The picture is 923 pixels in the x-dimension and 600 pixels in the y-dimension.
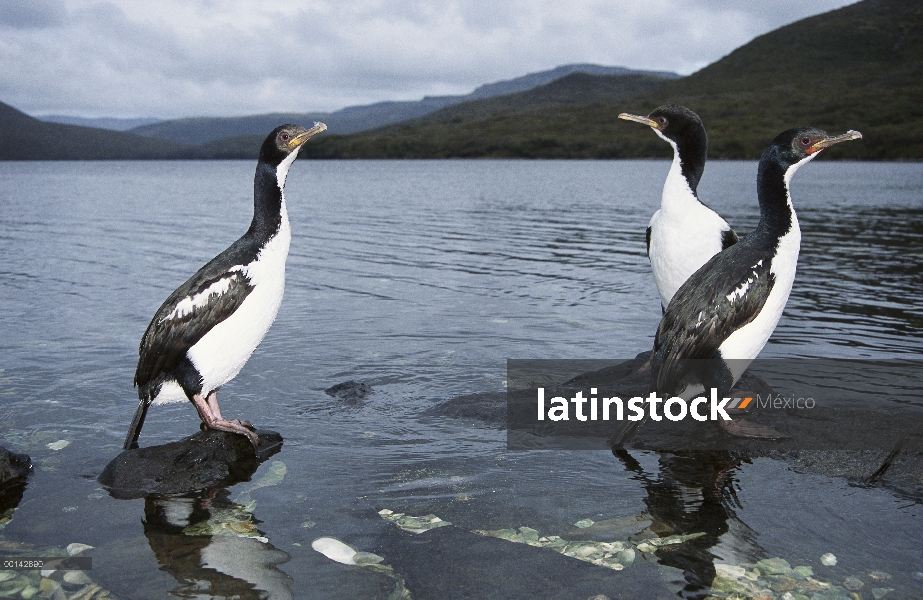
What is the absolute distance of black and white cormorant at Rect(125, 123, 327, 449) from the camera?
6.85 meters

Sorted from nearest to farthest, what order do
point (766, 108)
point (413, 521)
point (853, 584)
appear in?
point (853, 584) < point (413, 521) < point (766, 108)

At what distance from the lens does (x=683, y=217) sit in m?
8.80

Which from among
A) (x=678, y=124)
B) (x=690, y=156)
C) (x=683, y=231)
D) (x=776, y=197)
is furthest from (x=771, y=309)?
(x=678, y=124)

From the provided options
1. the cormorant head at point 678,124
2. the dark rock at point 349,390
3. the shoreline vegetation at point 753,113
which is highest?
the shoreline vegetation at point 753,113

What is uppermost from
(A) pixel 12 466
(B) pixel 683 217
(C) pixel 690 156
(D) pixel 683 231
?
(C) pixel 690 156

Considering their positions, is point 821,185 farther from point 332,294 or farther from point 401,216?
point 332,294

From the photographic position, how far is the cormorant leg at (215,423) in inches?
280

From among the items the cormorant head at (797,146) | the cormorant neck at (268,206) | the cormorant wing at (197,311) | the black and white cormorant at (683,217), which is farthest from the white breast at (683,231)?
the cormorant wing at (197,311)

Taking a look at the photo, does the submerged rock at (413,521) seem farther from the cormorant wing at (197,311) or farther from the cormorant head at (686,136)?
the cormorant head at (686,136)

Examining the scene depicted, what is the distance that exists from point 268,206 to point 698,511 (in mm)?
4413

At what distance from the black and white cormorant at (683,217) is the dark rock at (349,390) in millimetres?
3715

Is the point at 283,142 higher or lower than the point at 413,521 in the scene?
higher

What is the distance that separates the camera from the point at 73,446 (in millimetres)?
7652

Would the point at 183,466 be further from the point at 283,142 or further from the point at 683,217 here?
the point at 683,217
